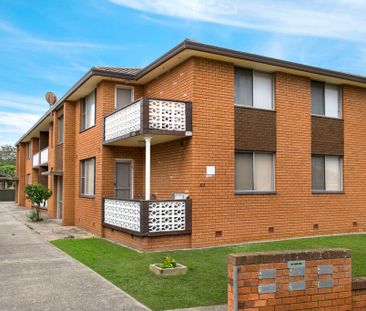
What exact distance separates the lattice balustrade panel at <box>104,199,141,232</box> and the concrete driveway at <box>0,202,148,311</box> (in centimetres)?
214

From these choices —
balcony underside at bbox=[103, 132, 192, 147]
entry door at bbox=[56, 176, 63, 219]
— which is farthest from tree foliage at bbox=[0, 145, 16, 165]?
balcony underside at bbox=[103, 132, 192, 147]

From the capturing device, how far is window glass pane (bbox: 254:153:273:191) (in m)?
14.2

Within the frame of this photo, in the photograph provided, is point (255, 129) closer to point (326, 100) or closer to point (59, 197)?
point (326, 100)

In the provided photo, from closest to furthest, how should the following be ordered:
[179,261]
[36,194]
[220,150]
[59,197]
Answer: [179,261] → [220,150] → [36,194] → [59,197]

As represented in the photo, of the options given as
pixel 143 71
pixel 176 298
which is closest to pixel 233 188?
pixel 143 71

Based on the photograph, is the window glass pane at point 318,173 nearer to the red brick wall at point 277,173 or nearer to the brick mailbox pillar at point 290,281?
the red brick wall at point 277,173

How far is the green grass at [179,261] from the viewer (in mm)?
7318

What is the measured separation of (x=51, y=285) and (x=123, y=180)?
8.42 meters

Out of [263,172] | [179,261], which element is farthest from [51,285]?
[263,172]

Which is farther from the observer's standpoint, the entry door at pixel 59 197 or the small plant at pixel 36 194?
the entry door at pixel 59 197

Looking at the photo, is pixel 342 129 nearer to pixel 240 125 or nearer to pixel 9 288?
pixel 240 125

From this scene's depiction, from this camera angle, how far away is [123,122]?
14.0m

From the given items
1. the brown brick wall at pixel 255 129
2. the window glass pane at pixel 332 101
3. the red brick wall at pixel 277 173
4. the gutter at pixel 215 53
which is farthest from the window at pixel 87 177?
the window glass pane at pixel 332 101

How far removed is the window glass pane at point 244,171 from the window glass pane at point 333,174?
12.0ft
